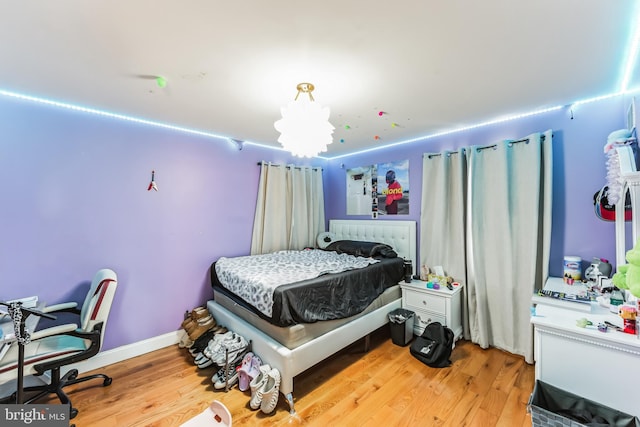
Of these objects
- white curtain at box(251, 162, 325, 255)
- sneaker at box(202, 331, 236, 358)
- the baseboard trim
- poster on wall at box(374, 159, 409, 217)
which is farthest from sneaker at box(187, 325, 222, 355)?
poster on wall at box(374, 159, 409, 217)

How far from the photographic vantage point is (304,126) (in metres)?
1.68

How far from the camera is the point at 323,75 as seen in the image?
177cm

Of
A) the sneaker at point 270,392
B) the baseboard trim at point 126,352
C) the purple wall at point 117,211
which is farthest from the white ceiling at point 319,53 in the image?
the baseboard trim at point 126,352

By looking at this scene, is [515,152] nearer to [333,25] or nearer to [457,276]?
[457,276]

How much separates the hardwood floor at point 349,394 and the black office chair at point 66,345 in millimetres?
157

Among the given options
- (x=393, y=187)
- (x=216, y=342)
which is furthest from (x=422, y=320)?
(x=216, y=342)

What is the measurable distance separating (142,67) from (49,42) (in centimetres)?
42

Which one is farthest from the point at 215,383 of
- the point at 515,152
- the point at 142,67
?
the point at 515,152

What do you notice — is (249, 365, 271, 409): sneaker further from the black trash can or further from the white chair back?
the black trash can

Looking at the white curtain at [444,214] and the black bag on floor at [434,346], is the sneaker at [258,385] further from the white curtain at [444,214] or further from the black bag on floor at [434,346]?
the white curtain at [444,214]

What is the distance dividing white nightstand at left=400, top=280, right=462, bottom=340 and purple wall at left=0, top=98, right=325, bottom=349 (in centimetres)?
224

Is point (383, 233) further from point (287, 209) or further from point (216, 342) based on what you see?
point (216, 342)

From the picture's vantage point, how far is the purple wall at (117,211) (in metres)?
2.10

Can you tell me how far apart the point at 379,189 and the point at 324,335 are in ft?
7.52
